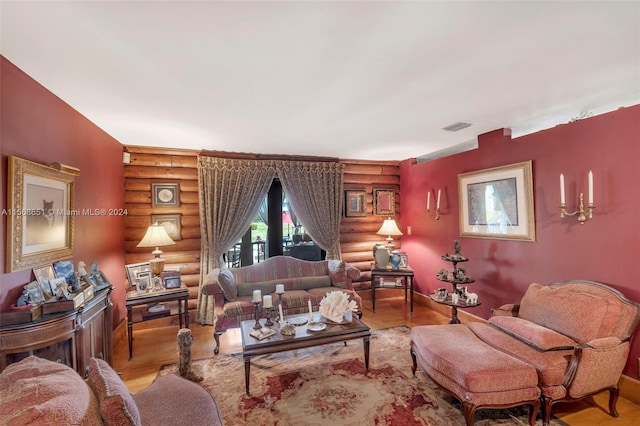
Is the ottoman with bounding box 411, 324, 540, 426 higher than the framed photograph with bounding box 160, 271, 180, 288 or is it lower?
lower

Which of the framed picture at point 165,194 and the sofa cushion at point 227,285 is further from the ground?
the framed picture at point 165,194

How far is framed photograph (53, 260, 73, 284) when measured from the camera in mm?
2346

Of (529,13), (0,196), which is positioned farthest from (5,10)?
(529,13)

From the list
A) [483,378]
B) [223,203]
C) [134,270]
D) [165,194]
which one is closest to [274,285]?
[223,203]

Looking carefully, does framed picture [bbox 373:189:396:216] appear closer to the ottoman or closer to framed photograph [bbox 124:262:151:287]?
the ottoman

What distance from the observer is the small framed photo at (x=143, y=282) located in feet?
11.7

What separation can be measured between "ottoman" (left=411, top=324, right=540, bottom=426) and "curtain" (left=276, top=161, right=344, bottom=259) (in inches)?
115

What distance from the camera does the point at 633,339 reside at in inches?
96.6

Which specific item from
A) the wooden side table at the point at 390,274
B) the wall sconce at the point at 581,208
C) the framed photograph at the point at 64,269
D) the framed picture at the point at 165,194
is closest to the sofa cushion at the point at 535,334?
the wall sconce at the point at 581,208

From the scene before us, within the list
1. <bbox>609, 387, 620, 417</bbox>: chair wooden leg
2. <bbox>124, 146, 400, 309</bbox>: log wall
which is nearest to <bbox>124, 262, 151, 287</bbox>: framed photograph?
<bbox>124, 146, 400, 309</bbox>: log wall

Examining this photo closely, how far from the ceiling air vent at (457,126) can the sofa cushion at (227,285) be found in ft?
10.9

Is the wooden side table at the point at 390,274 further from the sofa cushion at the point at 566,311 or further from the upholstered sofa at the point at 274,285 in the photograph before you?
the sofa cushion at the point at 566,311

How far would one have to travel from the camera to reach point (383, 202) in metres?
5.55

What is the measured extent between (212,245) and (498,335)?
3.83 metres
